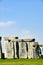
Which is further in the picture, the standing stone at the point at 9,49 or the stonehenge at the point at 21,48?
the standing stone at the point at 9,49

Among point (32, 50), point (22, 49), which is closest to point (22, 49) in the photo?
point (22, 49)

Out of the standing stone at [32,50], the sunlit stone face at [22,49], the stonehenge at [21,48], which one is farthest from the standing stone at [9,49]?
the standing stone at [32,50]

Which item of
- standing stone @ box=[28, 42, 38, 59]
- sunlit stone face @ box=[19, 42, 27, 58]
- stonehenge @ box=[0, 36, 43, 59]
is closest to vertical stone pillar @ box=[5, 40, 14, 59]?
stonehenge @ box=[0, 36, 43, 59]

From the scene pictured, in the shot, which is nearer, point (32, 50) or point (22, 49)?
point (32, 50)

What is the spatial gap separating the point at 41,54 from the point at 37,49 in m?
0.70

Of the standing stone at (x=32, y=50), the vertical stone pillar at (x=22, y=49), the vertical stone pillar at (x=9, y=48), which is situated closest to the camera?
the standing stone at (x=32, y=50)

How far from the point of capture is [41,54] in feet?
120

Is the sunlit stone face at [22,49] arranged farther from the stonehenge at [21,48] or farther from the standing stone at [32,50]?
the standing stone at [32,50]

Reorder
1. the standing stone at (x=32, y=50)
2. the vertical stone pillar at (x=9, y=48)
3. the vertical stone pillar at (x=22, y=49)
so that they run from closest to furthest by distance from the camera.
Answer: the standing stone at (x=32, y=50) → the vertical stone pillar at (x=22, y=49) → the vertical stone pillar at (x=9, y=48)

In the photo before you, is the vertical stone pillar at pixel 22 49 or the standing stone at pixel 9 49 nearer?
the vertical stone pillar at pixel 22 49

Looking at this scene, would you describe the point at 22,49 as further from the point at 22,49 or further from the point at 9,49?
the point at 9,49

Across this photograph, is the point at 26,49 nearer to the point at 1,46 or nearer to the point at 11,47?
the point at 11,47

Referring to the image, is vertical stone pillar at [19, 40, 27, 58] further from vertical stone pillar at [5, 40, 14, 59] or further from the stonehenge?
vertical stone pillar at [5, 40, 14, 59]

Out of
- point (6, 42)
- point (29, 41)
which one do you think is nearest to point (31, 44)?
point (29, 41)
